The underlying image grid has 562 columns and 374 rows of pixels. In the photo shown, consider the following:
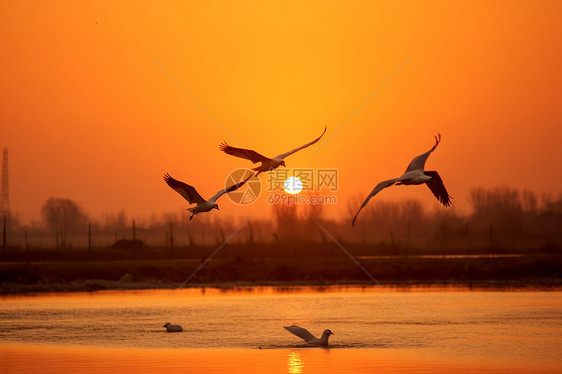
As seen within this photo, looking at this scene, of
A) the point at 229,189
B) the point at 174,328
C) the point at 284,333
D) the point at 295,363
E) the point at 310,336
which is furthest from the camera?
the point at 174,328

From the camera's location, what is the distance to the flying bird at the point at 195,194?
73.9ft

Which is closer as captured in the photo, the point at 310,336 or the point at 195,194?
the point at 195,194

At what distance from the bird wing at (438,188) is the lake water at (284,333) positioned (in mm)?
5852

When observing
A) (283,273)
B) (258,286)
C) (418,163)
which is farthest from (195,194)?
(283,273)

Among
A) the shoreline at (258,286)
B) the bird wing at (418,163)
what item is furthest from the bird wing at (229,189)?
the shoreline at (258,286)

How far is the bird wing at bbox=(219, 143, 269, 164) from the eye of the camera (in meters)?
23.0

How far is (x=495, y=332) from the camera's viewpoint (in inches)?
1264

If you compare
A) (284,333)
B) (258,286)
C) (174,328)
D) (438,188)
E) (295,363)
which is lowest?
(295,363)

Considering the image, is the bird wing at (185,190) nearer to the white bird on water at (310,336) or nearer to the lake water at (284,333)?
the lake water at (284,333)

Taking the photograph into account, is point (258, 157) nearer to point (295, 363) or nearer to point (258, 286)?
point (295, 363)

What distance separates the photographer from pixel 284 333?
3266 centimetres

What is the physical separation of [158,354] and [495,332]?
12259 millimetres

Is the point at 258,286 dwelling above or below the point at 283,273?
below

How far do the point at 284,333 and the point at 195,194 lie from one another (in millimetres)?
11301
